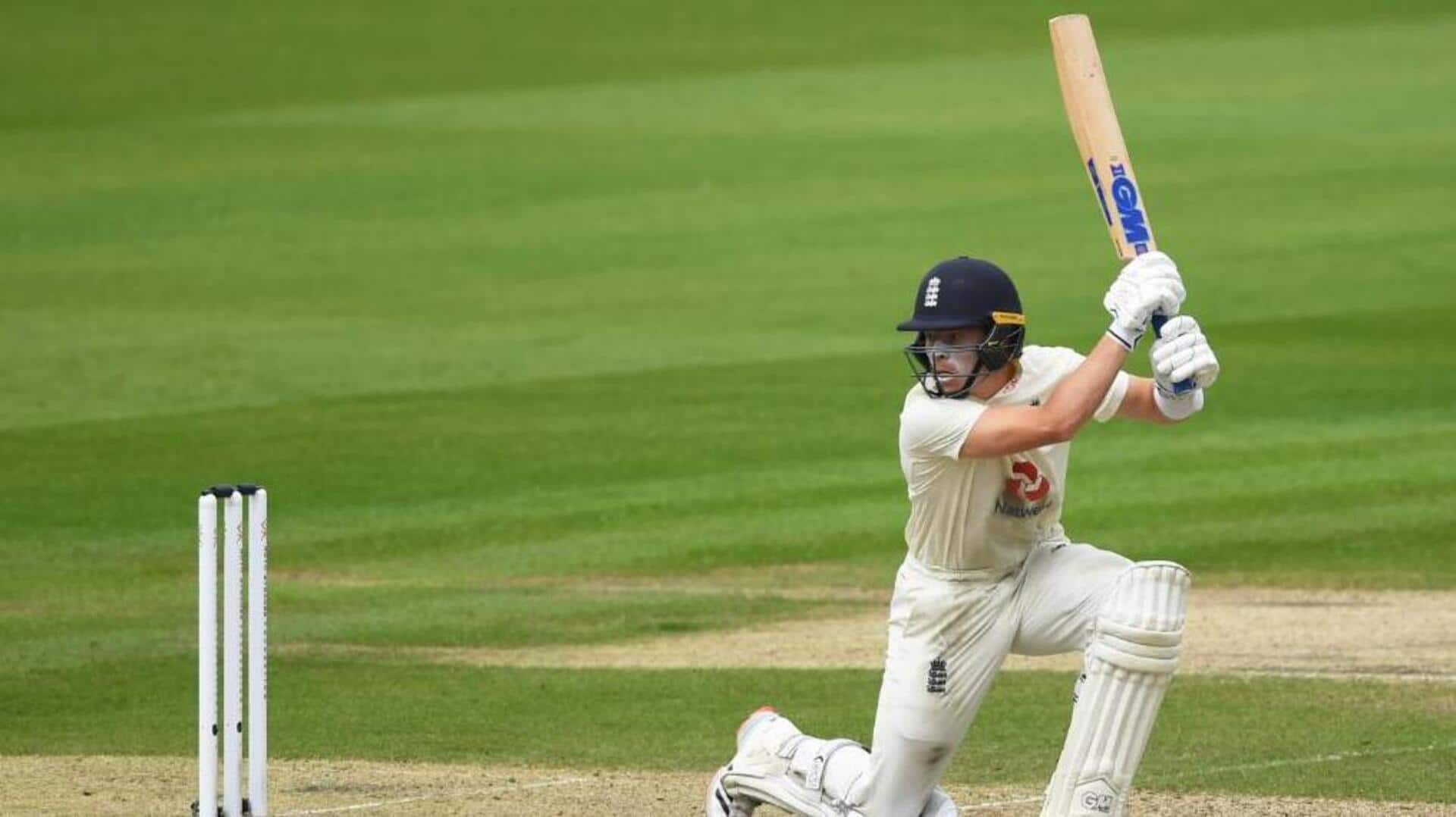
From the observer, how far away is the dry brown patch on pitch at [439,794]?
28.7ft

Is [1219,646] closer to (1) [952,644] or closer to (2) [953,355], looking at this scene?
(1) [952,644]

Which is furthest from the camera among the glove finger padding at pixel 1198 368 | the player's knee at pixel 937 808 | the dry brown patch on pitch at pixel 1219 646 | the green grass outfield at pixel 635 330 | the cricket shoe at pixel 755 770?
the dry brown patch on pitch at pixel 1219 646

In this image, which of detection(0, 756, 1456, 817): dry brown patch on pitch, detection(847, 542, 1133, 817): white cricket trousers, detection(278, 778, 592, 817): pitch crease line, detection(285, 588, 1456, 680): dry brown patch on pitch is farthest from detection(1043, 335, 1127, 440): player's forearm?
detection(285, 588, 1456, 680): dry brown patch on pitch

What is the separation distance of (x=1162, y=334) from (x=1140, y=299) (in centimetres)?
21

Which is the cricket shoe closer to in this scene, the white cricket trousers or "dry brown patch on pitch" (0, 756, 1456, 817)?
the white cricket trousers

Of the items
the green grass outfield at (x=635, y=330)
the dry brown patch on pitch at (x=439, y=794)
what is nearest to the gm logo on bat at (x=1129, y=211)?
the dry brown patch on pitch at (x=439, y=794)

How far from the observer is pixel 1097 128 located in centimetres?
775

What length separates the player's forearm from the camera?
23.2ft

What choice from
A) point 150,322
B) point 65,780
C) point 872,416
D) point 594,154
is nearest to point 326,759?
point 65,780

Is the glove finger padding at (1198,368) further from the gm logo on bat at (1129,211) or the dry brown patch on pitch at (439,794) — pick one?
the dry brown patch on pitch at (439,794)

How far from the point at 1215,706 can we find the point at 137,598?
573cm

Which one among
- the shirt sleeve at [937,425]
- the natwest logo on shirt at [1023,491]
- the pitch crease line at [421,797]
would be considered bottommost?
the pitch crease line at [421,797]

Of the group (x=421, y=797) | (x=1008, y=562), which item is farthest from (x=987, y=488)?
(x=421, y=797)

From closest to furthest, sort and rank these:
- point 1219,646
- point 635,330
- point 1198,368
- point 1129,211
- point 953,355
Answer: point 1198,368 → point 953,355 → point 1129,211 → point 1219,646 → point 635,330
